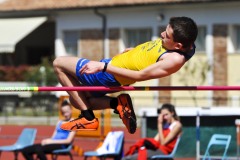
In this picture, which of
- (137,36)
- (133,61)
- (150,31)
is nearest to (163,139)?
(133,61)

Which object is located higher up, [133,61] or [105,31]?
[105,31]

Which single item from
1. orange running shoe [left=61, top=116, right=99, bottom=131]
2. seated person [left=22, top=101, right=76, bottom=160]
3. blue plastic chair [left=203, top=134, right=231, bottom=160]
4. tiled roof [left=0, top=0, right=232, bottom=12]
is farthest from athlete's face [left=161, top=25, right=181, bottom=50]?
tiled roof [left=0, top=0, right=232, bottom=12]

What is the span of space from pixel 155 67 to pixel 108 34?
24840 millimetres

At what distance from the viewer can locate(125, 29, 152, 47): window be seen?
32062mm

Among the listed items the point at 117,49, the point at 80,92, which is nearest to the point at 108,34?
the point at 117,49

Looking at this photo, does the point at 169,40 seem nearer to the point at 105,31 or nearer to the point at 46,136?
the point at 46,136

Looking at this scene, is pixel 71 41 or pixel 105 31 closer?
pixel 105 31

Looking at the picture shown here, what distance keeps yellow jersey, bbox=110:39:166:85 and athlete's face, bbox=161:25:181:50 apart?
8 centimetres

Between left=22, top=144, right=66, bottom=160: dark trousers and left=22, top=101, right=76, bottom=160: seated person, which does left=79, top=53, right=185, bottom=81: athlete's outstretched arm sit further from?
left=22, top=144, right=66, bottom=160: dark trousers

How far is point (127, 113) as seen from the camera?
339 inches

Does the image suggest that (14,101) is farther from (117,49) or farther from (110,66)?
(110,66)

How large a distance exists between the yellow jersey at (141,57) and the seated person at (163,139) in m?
3.93

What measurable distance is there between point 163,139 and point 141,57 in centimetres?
467

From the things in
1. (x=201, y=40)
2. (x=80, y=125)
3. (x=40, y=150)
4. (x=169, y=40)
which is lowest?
(x=40, y=150)
